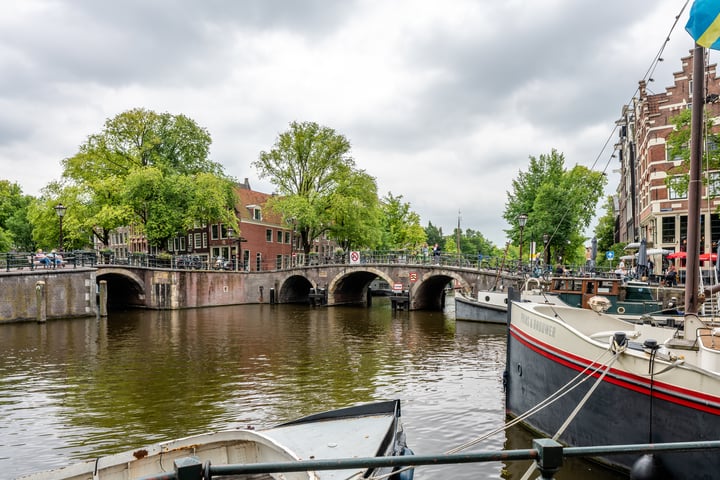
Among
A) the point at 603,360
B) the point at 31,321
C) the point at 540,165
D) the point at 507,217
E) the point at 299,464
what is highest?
the point at 540,165

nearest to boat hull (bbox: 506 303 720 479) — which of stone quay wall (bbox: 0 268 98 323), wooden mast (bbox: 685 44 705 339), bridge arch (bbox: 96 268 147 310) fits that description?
wooden mast (bbox: 685 44 705 339)

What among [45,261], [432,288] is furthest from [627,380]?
[432,288]

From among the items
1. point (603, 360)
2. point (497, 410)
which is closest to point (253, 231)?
point (497, 410)

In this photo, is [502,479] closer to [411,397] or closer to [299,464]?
[411,397]

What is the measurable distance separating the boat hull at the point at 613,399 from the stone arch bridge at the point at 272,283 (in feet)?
74.4

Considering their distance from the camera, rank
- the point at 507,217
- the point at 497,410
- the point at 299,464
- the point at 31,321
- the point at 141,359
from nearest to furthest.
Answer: the point at 299,464 → the point at 497,410 → the point at 141,359 → the point at 31,321 → the point at 507,217

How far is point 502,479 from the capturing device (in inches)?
314

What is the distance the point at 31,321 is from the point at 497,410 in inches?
1046

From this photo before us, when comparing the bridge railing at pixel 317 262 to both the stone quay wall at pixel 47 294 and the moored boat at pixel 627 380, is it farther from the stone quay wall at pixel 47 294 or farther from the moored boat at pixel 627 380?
the moored boat at pixel 627 380

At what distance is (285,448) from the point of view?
6.00 metres

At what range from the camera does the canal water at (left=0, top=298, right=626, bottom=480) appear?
377 inches

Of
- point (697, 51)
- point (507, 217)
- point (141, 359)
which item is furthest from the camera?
point (507, 217)

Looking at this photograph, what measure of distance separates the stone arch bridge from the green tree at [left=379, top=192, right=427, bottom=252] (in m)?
11.1

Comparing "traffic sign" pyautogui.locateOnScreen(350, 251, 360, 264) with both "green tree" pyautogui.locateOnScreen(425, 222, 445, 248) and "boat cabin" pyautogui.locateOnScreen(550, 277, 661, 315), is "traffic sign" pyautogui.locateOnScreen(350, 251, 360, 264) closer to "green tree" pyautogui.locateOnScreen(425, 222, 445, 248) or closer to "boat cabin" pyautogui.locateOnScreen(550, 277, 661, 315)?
"boat cabin" pyautogui.locateOnScreen(550, 277, 661, 315)
